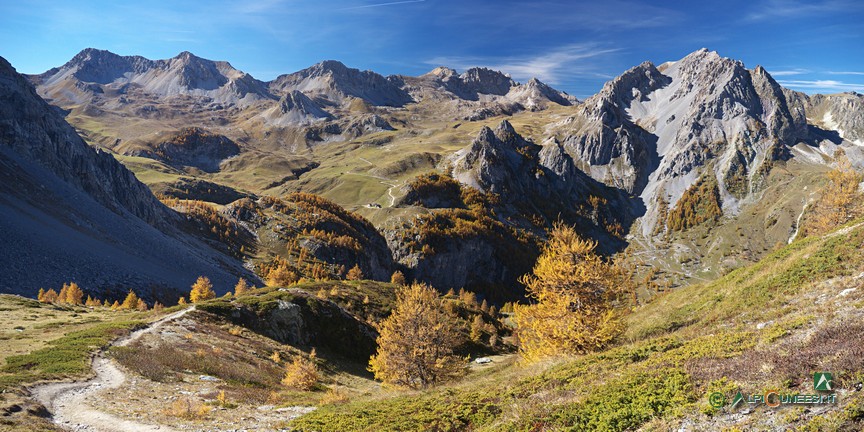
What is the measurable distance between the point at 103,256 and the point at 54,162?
72.5 m

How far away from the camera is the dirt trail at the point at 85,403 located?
20.3m

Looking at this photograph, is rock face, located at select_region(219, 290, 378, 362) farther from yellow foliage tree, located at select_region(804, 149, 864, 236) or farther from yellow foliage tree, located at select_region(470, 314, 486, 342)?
yellow foliage tree, located at select_region(804, 149, 864, 236)

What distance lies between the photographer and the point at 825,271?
2352 centimetres

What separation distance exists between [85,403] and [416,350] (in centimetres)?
2254

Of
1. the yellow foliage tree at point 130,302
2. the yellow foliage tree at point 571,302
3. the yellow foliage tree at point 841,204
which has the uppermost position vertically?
the yellow foliage tree at point 841,204

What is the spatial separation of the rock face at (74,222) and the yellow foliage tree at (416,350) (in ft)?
297

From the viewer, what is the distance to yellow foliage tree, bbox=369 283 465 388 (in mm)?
34281

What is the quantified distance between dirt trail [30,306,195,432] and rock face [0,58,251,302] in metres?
74.9

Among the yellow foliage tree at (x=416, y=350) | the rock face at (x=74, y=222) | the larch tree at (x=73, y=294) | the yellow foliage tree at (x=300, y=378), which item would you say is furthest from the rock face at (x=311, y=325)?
the rock face at (x=74, y=222)

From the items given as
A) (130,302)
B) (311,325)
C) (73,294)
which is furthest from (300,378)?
(73,294)

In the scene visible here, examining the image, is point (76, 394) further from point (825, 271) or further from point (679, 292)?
point (679, 292)

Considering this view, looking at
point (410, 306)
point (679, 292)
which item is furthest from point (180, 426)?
point (679, 292)

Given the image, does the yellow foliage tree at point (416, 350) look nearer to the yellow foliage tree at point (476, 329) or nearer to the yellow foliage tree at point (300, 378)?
the yellow foliage tree at point (300, 378)

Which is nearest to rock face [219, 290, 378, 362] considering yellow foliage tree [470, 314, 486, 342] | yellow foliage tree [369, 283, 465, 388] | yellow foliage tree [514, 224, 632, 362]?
yellow foliage tree [369, 283, 465, 388]
